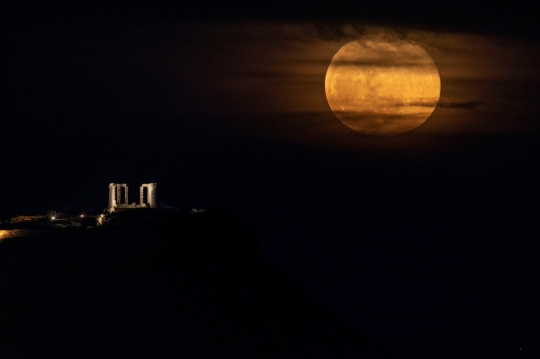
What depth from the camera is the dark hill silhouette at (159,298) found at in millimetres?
51625

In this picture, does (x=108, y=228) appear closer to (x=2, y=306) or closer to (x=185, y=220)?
(x=185, y=220)

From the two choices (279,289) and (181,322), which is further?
(279,289)

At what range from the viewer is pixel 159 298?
57.5 m

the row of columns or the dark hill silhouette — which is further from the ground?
the row of columns

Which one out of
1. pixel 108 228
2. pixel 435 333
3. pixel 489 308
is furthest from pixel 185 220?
pixel 489 308

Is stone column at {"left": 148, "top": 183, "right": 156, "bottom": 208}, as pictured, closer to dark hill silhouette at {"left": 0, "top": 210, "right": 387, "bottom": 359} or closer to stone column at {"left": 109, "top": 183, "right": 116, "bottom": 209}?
stone column at {"left": 109, "top": 183, "right": 116, "bottom": 209}

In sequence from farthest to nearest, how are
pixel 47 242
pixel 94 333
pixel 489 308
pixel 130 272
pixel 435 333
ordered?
pixel 489 308 < pixel 435 333 < pixel 47 242 < pixel 130 272 < pixel 94 333

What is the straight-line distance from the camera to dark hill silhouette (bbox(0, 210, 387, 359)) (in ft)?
169

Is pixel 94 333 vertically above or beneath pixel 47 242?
beneath

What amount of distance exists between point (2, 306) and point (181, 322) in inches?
457

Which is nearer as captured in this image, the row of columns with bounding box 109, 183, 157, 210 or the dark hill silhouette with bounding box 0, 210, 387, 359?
the dark hill silhouette with bounding box 0, 210, 387, 359

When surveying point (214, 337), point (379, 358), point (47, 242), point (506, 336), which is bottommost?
point (506, 336)

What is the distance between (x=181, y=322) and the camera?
182 ft

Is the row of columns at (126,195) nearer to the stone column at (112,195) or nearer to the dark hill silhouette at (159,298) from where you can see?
the stone column at (112,195)
